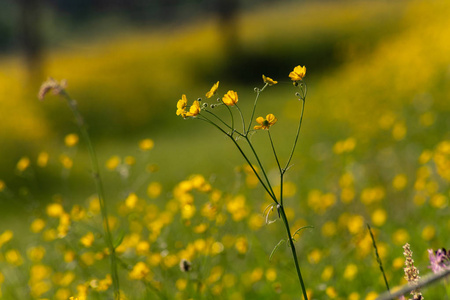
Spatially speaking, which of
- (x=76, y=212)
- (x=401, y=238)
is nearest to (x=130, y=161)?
(x=76, y=212)

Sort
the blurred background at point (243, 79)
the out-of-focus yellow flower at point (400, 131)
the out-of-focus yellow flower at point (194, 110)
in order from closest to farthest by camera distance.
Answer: the out-of-focus yellow flower at point (194, 110), the out-of-focus yellow flower at point (400, 131), the blurred background at point (243, 79)

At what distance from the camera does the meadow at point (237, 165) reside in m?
2.57

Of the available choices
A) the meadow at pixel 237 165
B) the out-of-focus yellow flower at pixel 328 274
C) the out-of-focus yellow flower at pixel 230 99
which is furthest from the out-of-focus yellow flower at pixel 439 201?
the out-of-focus yellow flower at pixel 230 99

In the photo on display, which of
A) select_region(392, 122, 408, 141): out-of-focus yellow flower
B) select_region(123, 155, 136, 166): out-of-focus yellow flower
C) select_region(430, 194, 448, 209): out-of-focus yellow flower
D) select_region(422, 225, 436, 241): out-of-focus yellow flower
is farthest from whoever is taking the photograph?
select_region(392, 122, 408, 141): out-of-focus yellow flower

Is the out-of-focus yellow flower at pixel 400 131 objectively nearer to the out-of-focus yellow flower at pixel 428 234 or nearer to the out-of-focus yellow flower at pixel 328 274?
the out-of-focus yellow flower at pixel 428 234

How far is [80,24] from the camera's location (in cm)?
3631

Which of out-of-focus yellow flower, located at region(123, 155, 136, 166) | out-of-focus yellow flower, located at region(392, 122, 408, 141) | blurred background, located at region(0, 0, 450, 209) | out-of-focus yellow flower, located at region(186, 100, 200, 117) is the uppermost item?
blurred background, located at region(0, 0, 450, 209)

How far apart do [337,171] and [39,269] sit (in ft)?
9.82

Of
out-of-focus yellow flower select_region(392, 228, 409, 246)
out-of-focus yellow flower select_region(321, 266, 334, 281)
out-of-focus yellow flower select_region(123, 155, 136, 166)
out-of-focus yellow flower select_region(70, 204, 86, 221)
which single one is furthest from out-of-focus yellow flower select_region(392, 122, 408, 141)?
out-of-focus yellow flower select_region(70, 204, 86, 221)

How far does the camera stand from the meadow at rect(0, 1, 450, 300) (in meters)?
2.57

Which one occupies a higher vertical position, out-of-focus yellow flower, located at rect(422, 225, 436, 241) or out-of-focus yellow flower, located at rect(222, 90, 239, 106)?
out-of-focus yellow flower, located at rect(422, 225, 436, 241)

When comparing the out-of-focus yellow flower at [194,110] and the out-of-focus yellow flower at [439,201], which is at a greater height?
the out-of-focus yellow flower at [439,201]

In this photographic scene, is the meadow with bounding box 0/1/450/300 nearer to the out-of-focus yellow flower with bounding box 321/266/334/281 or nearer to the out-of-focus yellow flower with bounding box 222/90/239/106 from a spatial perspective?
the out-of-focus yellow flower with bounding box 321/266/334/281

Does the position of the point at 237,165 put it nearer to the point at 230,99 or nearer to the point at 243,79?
the point at 230,99
